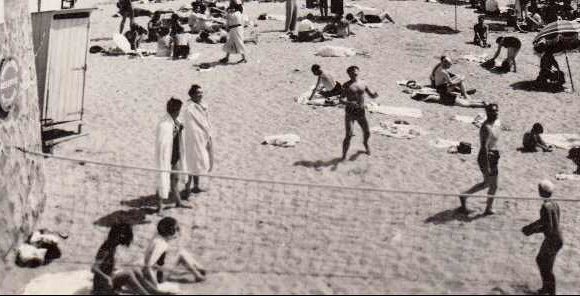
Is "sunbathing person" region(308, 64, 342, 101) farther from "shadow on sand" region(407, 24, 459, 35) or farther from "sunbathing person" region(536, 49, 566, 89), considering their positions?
"shadow on sand" region(407, 24, 459, 35)

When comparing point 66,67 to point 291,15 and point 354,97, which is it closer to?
point 354,97

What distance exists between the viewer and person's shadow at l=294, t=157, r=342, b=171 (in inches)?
446

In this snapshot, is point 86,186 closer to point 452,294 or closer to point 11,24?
point 11,24

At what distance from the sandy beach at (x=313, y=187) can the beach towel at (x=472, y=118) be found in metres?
0.19

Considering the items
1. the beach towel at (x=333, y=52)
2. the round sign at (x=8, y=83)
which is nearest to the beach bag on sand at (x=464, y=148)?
the beach towel at (x=333, y=52)

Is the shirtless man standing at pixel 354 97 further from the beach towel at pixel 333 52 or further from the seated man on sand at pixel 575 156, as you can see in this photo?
the beach towel at pixel 333 52

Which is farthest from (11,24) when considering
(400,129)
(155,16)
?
(155,16)

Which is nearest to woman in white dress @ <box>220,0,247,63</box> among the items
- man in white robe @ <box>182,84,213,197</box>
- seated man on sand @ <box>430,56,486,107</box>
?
seated man on sand @ <box>430,56,486,107</box>

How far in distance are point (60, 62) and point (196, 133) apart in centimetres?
359

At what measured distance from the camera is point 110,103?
551 inches

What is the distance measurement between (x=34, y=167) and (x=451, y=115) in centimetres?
864

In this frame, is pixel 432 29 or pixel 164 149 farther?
pixel 432 29

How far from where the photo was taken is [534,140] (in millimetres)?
12734

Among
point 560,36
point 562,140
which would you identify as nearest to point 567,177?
point 562,140
